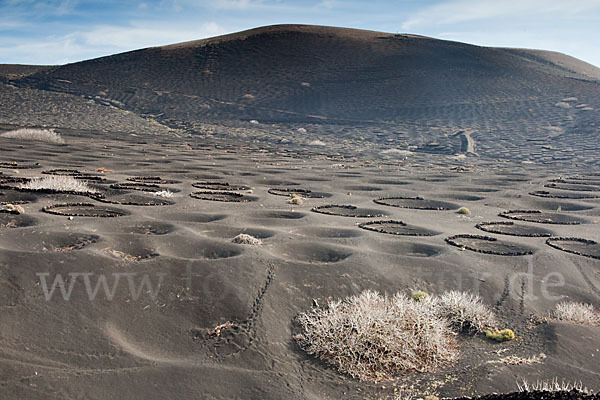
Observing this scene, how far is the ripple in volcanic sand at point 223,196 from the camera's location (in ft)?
34.3

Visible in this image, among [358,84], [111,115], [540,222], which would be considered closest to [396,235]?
[540,222]

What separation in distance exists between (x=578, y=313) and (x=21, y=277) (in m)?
5.55

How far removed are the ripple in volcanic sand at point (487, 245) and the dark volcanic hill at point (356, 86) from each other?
1918cm

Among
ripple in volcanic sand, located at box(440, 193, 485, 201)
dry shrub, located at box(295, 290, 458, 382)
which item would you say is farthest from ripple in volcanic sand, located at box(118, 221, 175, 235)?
ripple in volcanic sand, located at box(440, 193, 485, 201)

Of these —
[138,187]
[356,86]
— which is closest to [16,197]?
[138,187]

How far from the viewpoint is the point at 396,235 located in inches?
318

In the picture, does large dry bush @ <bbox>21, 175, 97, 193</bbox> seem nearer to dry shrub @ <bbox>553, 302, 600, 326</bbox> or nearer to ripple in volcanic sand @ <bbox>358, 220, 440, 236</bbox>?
ripple in volcanic sand @ <bbox>358, 220, 440, 236</bbox>

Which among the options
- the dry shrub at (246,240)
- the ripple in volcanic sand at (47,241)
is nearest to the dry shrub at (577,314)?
the dry shrub at (246,240)

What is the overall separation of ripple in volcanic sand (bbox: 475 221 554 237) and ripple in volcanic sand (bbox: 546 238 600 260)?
1.33 feet

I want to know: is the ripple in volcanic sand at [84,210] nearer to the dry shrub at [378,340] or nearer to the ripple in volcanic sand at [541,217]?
the dry shrub at [378,340]

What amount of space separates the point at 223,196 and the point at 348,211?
2.63m

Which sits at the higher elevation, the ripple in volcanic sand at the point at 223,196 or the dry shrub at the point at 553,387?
the ripple in volcanic sand at the point at 223,196

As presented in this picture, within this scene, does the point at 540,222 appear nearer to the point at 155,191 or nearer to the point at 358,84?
the point at 155,191

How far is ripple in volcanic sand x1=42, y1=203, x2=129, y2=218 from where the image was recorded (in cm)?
774
